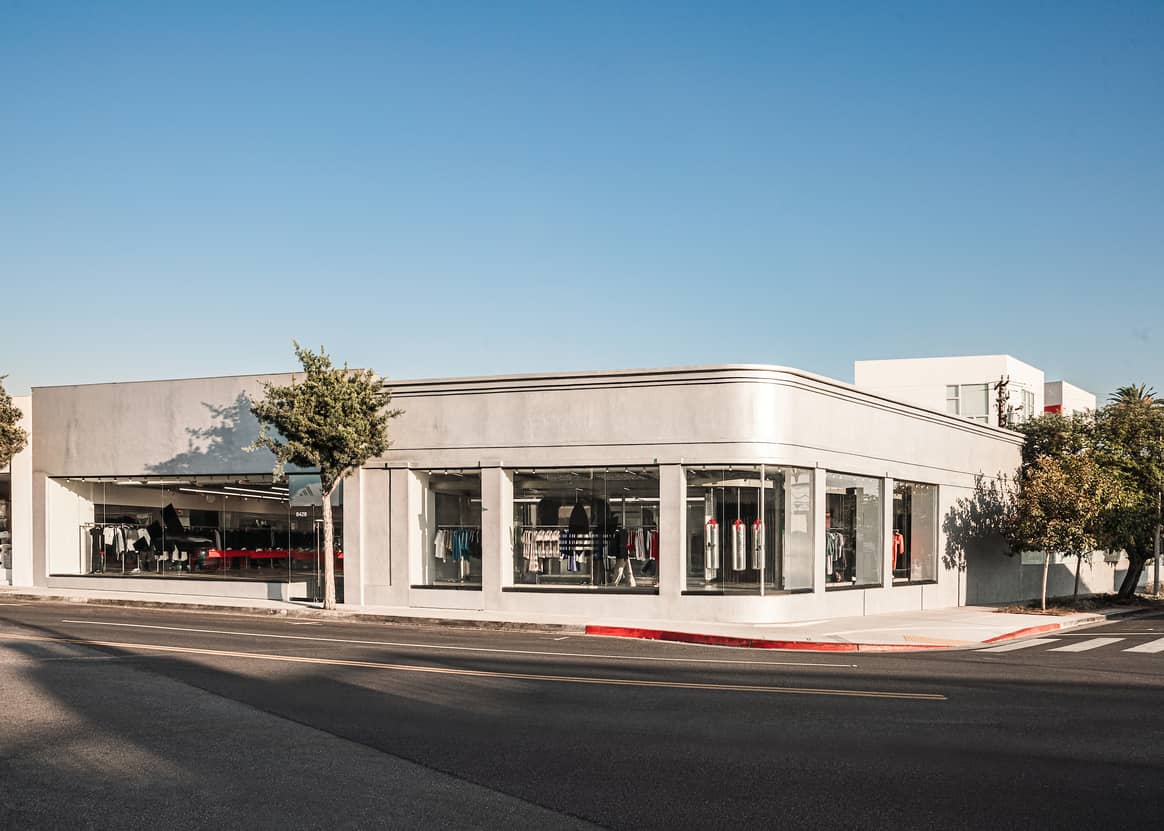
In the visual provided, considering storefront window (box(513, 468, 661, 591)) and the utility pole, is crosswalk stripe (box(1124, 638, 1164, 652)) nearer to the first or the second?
storefront window (box(513, 468, 661, 591))

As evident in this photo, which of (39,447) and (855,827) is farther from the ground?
(39,447)

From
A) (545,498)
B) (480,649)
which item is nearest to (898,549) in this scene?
(545,498)

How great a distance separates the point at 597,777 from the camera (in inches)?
352

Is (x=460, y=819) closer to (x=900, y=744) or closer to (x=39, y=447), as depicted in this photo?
(x=900, y=744)

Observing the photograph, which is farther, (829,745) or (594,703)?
(594,703)

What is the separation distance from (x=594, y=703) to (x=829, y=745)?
3245 millimetres

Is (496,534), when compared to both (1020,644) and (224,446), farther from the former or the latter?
(1020,644)

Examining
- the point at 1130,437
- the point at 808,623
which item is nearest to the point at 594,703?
the point at 808,623

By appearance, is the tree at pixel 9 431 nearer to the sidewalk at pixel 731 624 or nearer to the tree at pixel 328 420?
the sidewalk at pixel 731 624

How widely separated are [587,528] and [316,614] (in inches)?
266

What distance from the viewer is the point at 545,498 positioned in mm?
27062

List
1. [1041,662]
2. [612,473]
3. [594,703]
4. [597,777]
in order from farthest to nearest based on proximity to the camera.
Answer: [612,473]
[1041,662]
[594,703]
[597,777]

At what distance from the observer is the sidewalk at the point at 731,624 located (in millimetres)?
21719

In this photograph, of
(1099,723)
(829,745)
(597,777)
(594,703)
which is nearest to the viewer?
(597,777)
